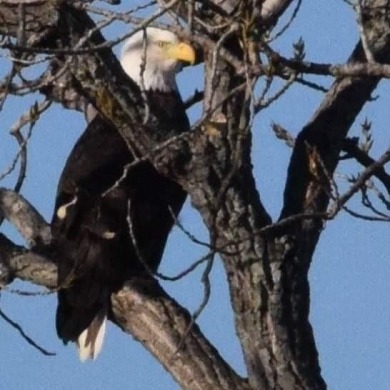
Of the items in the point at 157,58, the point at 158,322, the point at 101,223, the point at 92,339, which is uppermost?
the point at 157,58

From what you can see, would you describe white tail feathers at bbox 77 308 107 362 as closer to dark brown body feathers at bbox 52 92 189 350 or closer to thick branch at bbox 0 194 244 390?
dark brown body feathers at bbox 52 92 189 350

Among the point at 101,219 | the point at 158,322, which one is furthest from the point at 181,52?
the point at 158,322

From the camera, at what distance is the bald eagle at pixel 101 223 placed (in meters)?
4.70

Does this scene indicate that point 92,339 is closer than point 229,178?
No

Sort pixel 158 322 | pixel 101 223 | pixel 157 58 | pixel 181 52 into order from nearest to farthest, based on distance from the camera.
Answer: pixel 158 322, pixel 101 223, pixel 181 52, pixel 157 58

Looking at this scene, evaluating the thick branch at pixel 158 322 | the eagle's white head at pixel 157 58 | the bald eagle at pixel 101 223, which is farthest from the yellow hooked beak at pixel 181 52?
the thick branch at pixel 158 322

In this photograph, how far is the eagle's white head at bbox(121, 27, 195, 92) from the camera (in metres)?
5.80

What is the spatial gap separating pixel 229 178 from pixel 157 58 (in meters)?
2.37

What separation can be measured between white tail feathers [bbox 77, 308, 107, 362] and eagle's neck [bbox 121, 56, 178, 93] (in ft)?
3.79

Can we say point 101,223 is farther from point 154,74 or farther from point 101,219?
point 154,74

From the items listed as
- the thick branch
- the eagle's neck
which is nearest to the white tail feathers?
the thick branch

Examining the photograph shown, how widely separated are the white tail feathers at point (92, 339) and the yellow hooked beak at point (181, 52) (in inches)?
45.8

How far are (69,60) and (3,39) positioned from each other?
6.3 inches

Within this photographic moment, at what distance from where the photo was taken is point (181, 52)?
580cm
